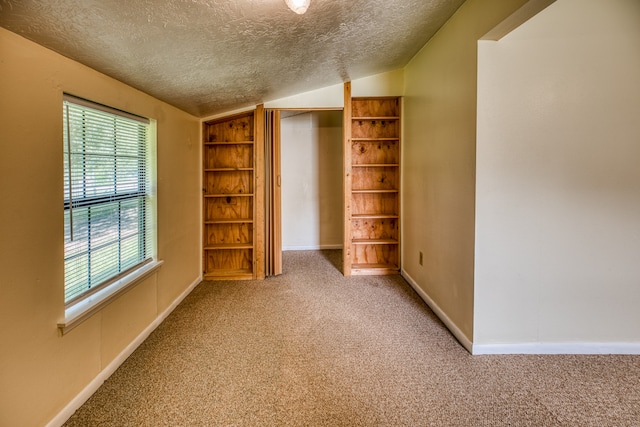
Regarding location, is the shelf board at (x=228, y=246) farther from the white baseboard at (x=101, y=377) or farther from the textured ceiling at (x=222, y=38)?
the textured ceiling at (x=222, y=38)

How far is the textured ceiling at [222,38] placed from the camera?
1303 mm

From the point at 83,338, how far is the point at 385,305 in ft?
7.66

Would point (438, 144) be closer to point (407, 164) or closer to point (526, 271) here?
point (407, 164)

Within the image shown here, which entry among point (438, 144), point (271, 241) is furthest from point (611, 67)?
point (271, 241)

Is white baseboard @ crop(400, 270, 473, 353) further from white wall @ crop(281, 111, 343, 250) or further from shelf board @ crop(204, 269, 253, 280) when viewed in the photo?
white wall @ crop(281, 111, 343, 250)

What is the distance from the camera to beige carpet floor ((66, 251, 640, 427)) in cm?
160

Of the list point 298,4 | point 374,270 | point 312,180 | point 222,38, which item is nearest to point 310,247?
point 312,180

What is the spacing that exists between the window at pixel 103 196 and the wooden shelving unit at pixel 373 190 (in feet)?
7.17

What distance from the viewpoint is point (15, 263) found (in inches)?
52.0

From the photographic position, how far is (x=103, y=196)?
1983 millimetres

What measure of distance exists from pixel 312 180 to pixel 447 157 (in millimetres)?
3008

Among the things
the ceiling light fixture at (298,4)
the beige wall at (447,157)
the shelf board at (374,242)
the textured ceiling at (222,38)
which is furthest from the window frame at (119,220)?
the beige wall at (447,157)

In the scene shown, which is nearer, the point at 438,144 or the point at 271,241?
the point at 438,144

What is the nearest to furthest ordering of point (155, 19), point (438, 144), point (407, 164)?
1. point (155, 19)
2. point (438, 144)
3. point (407, 164)
